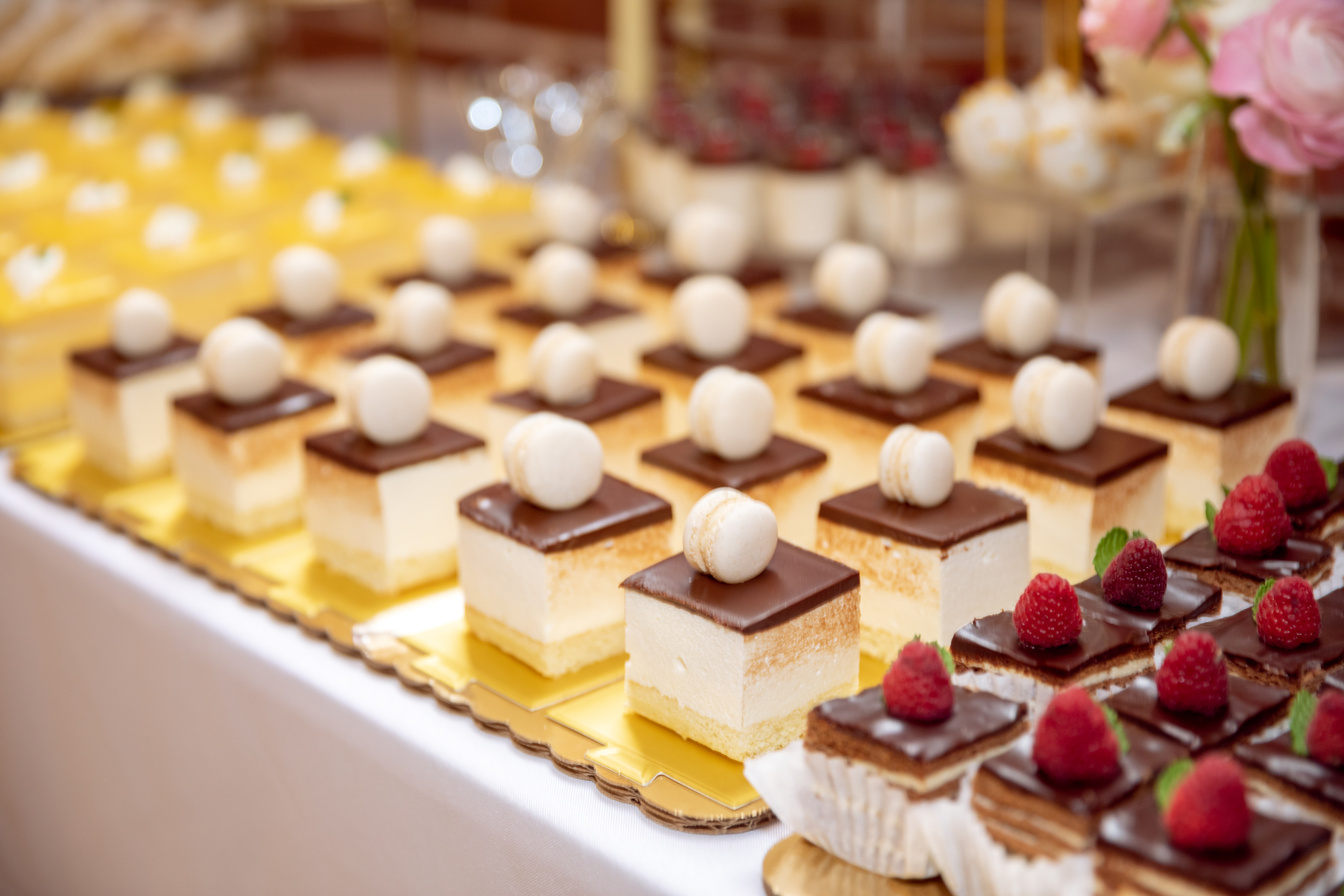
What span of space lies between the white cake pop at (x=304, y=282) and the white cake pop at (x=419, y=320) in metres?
0.22

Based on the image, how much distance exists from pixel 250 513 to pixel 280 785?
0.49 meters

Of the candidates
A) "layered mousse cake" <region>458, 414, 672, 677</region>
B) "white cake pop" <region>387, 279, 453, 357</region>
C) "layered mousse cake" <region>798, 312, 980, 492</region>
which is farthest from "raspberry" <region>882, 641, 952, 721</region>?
"white cake pop" <region>387, 279, 453, 357</region>

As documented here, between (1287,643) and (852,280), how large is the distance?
1204 millimetres

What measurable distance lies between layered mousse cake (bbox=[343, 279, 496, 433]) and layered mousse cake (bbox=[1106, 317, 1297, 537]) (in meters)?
1.00

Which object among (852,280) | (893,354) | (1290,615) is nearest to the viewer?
(1290,615)

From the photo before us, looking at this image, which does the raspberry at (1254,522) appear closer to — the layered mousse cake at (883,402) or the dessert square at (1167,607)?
the dessert square at (1167,607)

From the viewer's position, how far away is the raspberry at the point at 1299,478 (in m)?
1.60

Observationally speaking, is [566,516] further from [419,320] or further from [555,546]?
[419,320]

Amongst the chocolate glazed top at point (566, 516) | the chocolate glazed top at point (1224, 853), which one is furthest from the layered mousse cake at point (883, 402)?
the chocolate glazed top at point (1224, 853)

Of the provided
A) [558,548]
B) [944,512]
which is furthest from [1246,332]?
[558,548]

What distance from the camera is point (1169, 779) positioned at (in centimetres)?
110

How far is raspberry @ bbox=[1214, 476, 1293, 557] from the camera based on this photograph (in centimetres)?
150

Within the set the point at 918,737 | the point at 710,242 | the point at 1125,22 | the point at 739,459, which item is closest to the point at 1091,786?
the point at 918,737

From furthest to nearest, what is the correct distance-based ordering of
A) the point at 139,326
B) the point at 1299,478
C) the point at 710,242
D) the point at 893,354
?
the point at 710,242 < the point at 139,326 < the point at 893,354 < the point at 1299,478
